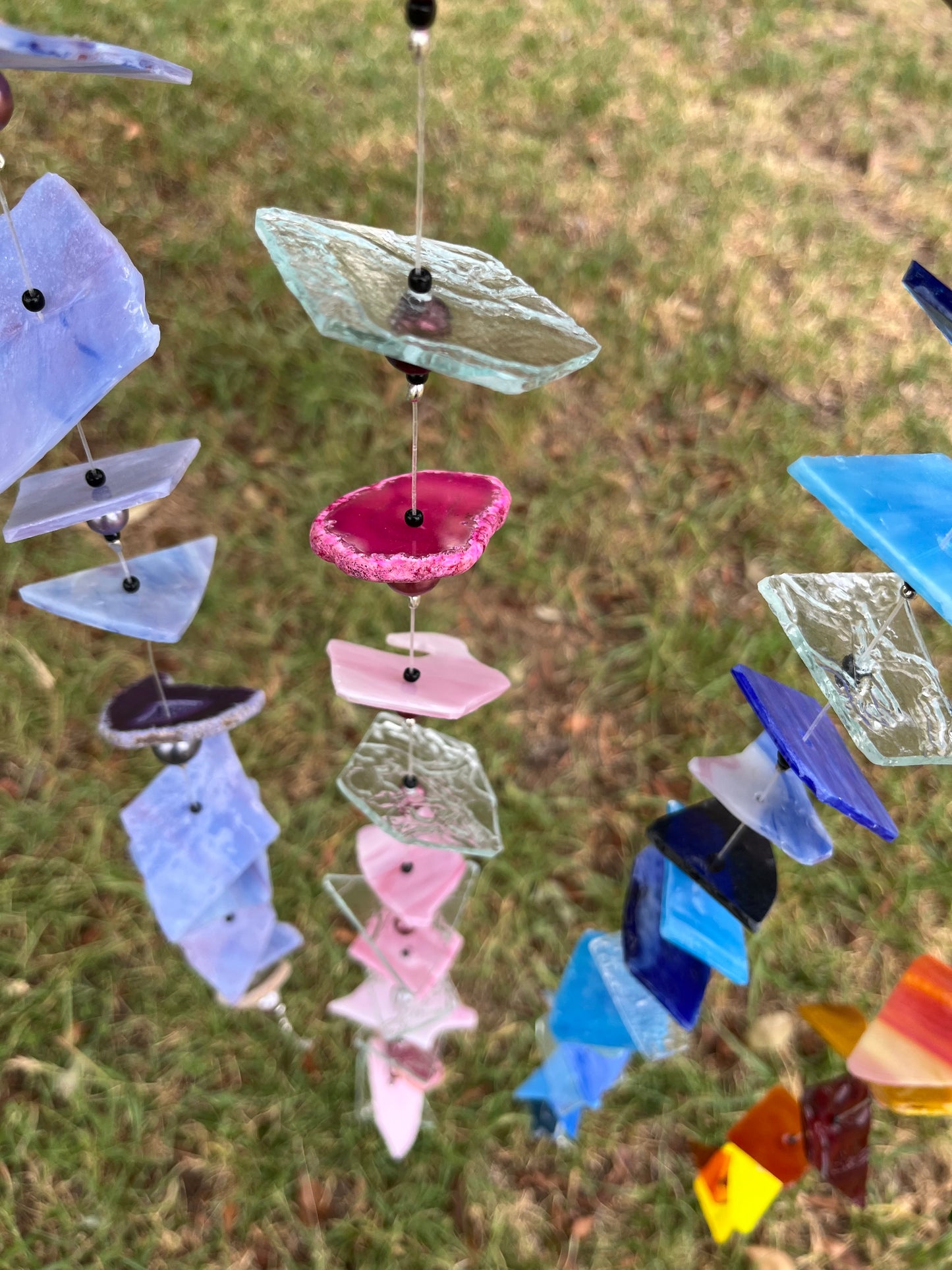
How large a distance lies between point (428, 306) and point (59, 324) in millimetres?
391

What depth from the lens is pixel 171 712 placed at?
4.18 feet

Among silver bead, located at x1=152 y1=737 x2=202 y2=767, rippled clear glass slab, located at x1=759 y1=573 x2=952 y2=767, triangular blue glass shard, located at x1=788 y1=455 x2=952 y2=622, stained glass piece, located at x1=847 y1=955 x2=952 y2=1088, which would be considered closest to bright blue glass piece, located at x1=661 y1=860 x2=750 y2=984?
stained glass piece, located at x1=847 y1=955 x2=952 y2=1088

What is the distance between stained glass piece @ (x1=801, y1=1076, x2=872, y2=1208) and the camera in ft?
4.65

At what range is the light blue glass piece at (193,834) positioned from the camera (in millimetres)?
1477

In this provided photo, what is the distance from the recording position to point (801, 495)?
292 centimetres

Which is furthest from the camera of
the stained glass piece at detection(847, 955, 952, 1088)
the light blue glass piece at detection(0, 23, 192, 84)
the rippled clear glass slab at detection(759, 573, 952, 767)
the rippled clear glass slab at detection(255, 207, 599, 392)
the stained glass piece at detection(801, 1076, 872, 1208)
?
the stained glass piece at detection(801, 1076, 872, 1208)

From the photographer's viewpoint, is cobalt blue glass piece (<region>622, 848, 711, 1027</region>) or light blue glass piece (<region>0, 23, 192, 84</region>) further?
cobalt blue glass piece (<region>622, 848, 711, 1027</region>)

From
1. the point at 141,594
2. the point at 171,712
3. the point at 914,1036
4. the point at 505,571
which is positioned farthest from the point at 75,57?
the point at 505,571

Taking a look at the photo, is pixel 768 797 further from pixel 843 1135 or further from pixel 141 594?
pixel 141 594

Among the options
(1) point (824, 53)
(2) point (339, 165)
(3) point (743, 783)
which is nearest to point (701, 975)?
(3) point (743, 783)

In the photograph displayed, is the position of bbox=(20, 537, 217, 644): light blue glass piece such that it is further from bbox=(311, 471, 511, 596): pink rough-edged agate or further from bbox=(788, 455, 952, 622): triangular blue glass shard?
bbox=(788, 455, 952, 622): triangular blue glass shard

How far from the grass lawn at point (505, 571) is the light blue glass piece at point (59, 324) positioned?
5.29 feet

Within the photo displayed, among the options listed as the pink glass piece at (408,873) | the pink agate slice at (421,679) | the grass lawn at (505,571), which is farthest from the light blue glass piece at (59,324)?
the grass lawn at (505,571)

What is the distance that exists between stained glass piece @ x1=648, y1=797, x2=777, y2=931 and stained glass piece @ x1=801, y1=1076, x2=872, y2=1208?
0.38m
